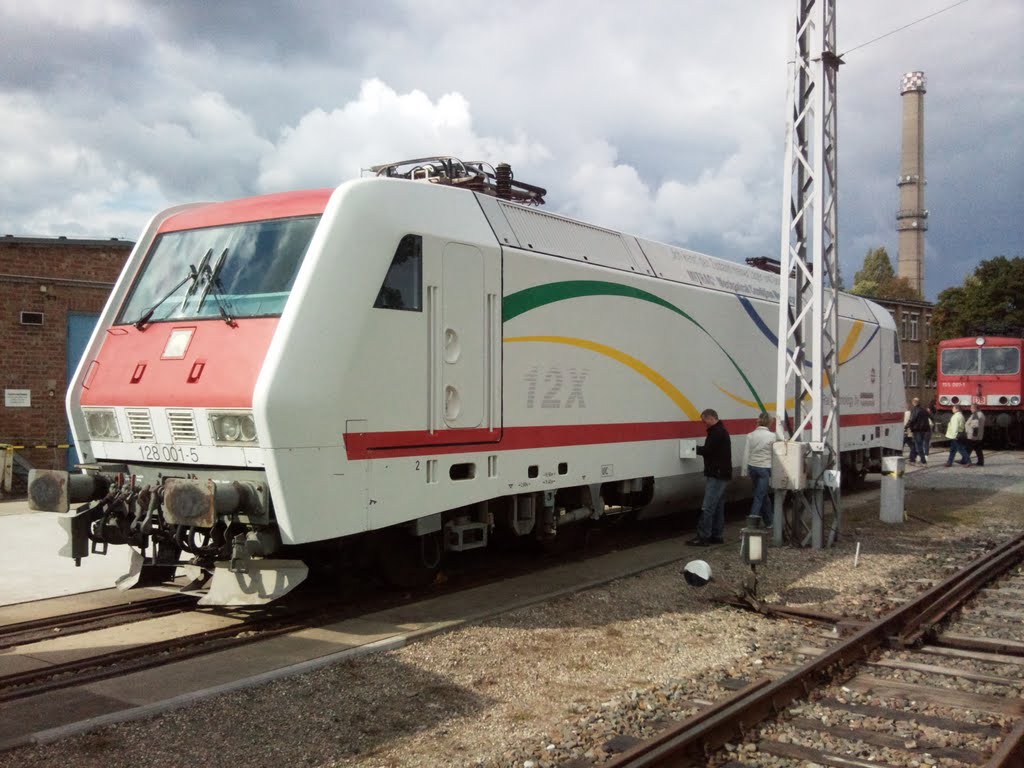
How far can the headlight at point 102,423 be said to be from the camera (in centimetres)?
759

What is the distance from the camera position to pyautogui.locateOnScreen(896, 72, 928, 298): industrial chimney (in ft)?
257

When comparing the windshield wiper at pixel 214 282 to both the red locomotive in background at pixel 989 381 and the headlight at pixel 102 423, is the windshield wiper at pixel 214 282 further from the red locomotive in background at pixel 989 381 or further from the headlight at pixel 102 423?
the red locomotive in background at pixel 989 381

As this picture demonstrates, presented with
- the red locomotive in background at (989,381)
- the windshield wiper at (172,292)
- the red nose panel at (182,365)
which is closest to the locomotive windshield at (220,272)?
the windshield wiper at (172,292)

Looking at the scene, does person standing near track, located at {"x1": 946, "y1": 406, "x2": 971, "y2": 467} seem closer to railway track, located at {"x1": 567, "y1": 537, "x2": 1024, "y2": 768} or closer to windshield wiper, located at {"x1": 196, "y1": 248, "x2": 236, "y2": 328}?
railway track, located at {"x1": 567, "y1": 537, "x2": 1024, "y2": 768}

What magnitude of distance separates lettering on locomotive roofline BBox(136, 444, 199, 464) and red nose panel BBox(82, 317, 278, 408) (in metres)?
0.34

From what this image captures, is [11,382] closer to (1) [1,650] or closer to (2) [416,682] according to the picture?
(1) [1,650]

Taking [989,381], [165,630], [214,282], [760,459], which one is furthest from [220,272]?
[989,381]

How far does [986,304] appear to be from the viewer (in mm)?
52188

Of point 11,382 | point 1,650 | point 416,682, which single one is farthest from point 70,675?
point 11,382

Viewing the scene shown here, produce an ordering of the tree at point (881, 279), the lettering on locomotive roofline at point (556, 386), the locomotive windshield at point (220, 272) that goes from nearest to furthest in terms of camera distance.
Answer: the locomotive windshield at point (220, 272), the lettering on locomotive roofline at point (556, 386), the tree at point (881, 279)

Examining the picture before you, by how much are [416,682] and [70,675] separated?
220cm

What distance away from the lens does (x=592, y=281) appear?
9.63 metres

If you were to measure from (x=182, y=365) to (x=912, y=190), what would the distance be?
8213 cm

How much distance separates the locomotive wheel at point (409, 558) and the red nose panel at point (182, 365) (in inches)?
76.1
